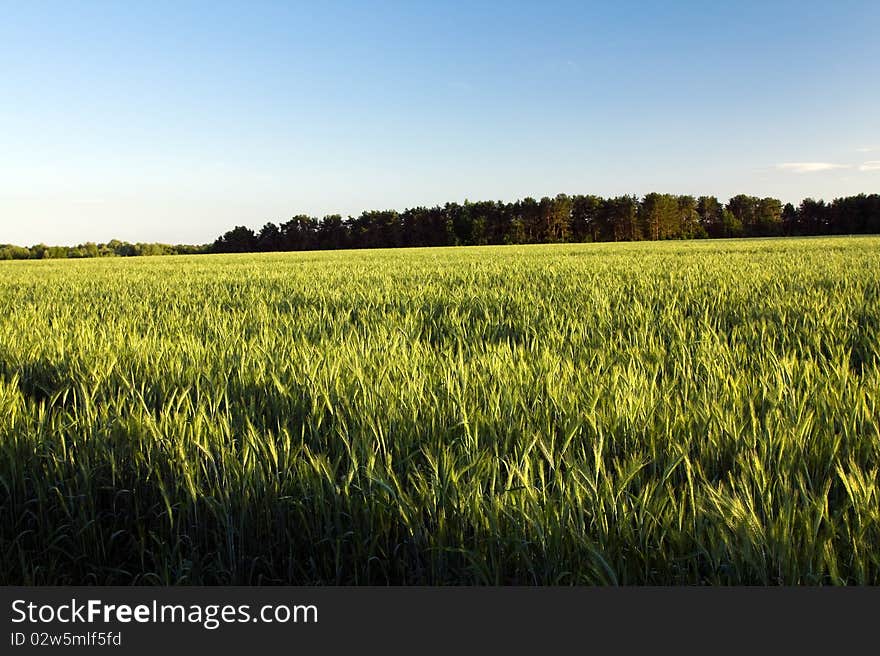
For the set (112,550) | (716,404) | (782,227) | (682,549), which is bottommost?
(112,550)

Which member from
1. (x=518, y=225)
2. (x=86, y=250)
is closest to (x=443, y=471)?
(x=86, y=250)

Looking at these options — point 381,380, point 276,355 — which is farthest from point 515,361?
point 276,355

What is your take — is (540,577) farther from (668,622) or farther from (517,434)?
(517,434)

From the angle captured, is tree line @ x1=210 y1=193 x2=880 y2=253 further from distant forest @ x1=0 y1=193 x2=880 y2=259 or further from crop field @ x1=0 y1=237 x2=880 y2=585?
crop field @ x1=0 y1=237 x2=880 y2=585

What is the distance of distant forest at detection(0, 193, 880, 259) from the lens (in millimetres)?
84688

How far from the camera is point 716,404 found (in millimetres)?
1917

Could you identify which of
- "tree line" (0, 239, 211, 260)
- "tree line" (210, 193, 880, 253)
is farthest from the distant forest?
"tree line" (0, 239, 211, 260)

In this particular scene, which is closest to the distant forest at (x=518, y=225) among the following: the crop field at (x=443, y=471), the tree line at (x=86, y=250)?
the tree line at (x=86, y=250)

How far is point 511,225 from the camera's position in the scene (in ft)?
286

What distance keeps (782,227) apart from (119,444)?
9573 cm

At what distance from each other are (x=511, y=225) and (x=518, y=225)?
114cm

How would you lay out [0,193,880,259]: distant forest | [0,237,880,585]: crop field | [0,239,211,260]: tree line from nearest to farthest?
[0,237,880,585]: crop field → [0,239,211,260]: tree line → [0,193,880,259]: distant forest

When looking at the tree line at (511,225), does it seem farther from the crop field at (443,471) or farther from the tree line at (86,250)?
the crop field at (443,471)

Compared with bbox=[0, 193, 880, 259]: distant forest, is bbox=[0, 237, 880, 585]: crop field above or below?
below
